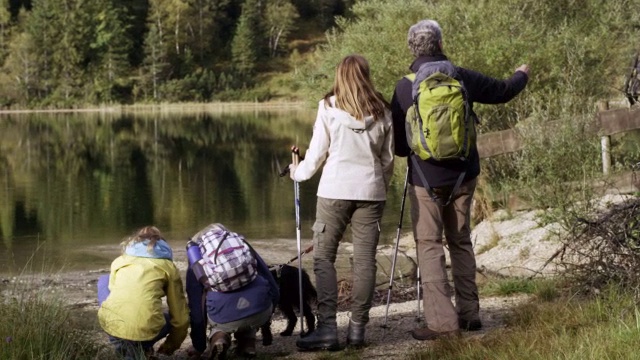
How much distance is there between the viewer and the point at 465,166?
503cm

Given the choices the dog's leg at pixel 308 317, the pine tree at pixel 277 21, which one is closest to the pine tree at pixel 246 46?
the pine tree at pixel 277 21

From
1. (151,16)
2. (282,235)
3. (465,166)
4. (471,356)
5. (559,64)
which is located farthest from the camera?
(151,16)

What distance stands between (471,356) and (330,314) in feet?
3.63

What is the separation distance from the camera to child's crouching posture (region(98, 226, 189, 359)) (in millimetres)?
4992

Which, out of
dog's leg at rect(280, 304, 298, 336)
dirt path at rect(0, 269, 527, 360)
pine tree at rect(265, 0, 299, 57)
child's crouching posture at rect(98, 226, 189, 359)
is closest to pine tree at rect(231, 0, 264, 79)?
pine tree at rect(265, 0, 299, 57)

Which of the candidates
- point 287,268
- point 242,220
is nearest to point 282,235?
point 242,220

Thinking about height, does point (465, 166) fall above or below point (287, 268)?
above

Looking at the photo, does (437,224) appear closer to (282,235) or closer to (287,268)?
(287,268)

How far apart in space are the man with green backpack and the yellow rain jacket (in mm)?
1524

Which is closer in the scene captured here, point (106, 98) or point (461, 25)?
point (461, 25)

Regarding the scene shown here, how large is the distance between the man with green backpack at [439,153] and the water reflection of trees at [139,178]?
8.95 m

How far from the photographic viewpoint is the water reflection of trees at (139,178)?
15859 mm

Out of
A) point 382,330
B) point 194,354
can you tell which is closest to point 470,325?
point 382,330

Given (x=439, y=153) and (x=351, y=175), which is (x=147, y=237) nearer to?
(x=351, y=175)
